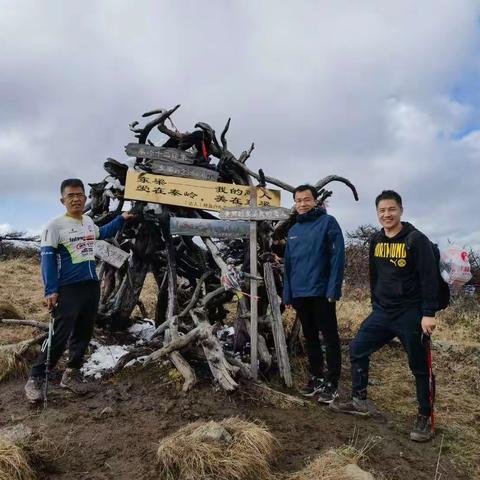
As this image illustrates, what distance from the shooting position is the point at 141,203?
6617 millimetres

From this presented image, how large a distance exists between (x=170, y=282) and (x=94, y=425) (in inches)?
99.7

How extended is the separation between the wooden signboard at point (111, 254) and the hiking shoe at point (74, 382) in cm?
158

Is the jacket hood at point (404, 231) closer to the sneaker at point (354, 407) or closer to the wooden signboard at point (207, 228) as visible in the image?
the sneaker at point (354, 407)

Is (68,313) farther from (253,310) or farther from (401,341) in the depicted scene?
(401,341)

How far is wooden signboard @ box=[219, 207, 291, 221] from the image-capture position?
5672mm

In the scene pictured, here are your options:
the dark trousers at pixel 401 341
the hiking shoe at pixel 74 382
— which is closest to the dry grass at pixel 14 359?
the hiking shoe at pixel 74 382

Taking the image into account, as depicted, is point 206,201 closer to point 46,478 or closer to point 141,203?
point 141,203

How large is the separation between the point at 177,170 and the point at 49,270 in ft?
7.74

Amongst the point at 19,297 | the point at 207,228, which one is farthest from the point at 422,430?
the point at 19,297

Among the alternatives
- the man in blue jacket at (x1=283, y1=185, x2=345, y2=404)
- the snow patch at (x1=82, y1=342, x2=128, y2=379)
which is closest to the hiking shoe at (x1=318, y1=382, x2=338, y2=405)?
the man in blue jacket at (x1=283, y1=185, x2=345, y2=404)

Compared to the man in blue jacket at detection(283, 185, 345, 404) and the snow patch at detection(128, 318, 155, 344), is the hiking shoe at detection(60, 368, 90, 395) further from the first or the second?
the man in blue jacket at detection(283, 185, 345, 404)

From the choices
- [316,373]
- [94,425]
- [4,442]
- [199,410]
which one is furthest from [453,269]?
[4,442]

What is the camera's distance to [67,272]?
5.07 metres

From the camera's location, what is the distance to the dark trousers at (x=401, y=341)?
14.7 ft
